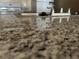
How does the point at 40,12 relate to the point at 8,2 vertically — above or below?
below

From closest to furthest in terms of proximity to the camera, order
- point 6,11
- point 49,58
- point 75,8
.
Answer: point 49,58 → point 6,11 → point 75,8

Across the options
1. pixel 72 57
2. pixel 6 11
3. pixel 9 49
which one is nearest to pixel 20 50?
pixel 9 49

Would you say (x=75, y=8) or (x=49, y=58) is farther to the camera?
(x=75, y=8)

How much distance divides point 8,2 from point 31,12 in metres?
0.58

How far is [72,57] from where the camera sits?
0.39m

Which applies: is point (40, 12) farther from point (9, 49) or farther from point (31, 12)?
point (9, 49)

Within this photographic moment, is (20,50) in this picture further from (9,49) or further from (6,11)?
(6,11)

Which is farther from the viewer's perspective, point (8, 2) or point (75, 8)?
point (75, 8)

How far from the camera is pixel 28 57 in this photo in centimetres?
39

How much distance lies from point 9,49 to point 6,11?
3246 mm

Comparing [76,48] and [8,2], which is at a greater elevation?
[8,2]

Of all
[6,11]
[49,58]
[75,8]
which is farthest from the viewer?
[75,8]

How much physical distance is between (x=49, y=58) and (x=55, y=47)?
96 mm

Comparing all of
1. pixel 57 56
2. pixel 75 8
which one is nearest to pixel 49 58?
pixel 57 56
